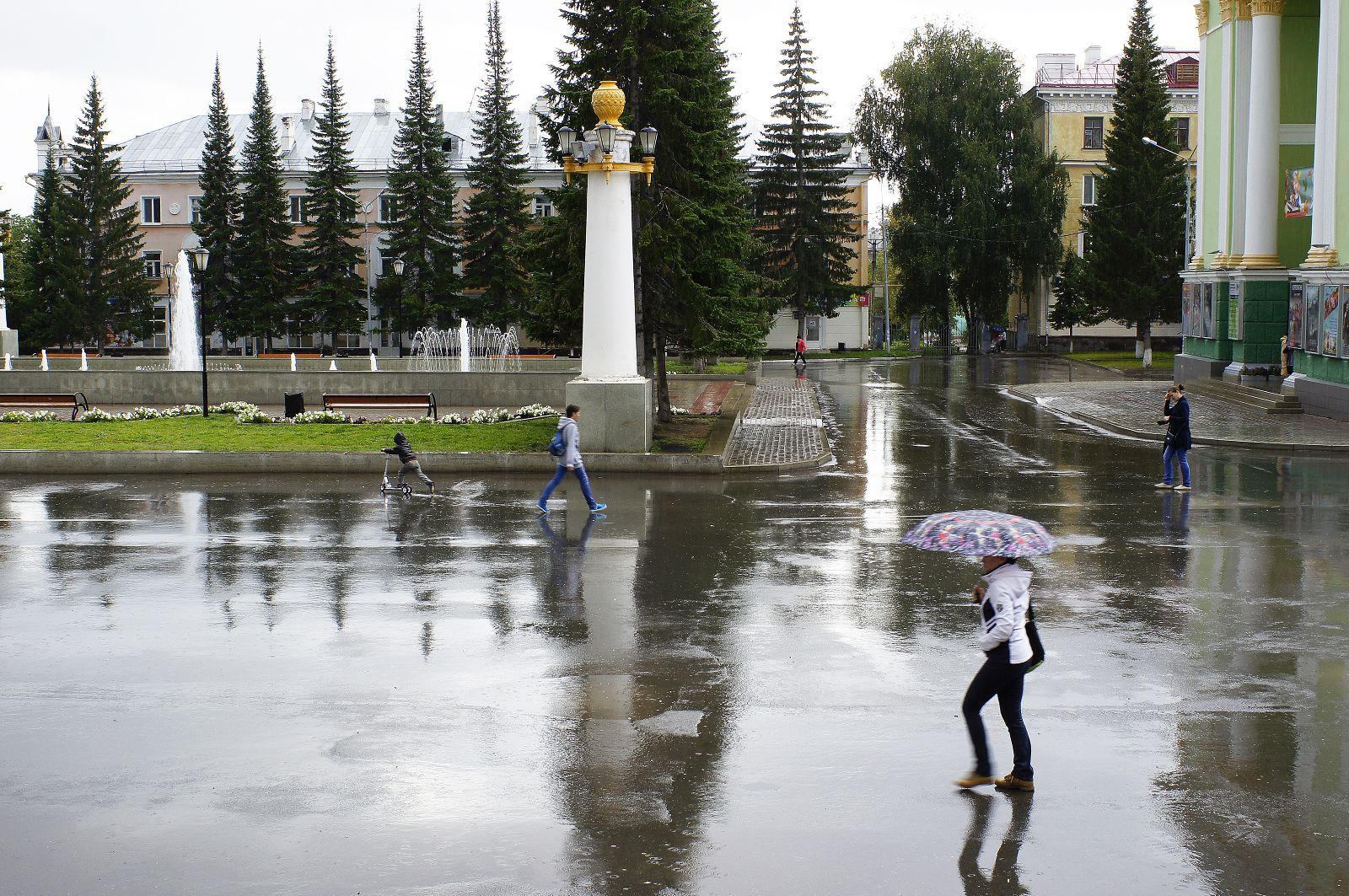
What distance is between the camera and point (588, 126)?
26.3 metres

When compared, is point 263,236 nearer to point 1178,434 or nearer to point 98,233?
point 98,233

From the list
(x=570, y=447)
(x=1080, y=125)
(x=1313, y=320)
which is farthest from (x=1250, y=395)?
(x=1080, y=125)

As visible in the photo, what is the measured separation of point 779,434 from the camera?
1038 inches

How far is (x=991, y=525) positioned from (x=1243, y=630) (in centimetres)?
463

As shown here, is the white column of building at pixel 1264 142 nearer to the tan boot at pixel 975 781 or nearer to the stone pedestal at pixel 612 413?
the stone pedestal at pixel 612 413

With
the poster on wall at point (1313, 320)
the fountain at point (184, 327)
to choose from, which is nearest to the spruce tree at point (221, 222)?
the fountain at point (184, 327)

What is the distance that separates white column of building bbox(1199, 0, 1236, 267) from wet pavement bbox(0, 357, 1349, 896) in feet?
86.3

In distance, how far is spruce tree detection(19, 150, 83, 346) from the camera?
6297cm

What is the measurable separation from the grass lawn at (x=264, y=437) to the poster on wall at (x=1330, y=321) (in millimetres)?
18171

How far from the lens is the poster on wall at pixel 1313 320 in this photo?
101 feet

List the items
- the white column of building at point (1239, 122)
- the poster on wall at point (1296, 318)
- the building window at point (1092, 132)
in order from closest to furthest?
the poster on wall at point (1296, 318)
the white column of building at point (1239, 122)
the building window at point (1092, 132)

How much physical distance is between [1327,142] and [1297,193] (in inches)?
231

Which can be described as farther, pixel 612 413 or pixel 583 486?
pixel 612 413

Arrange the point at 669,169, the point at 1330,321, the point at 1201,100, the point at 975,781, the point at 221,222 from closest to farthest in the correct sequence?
1. the point at 975,781
2. the point at 669,169
3. the point at 1330,321
4. the point at 1201,100
5. the point at 221,222
